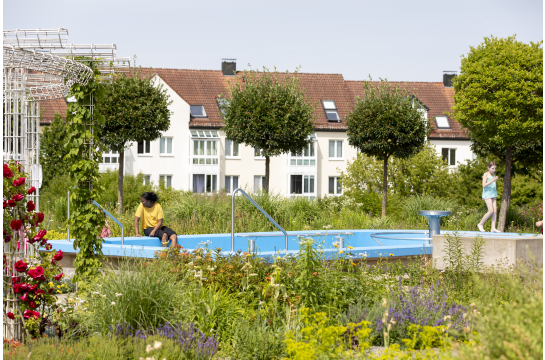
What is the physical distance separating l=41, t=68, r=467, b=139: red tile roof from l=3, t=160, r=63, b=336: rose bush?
32409 mm

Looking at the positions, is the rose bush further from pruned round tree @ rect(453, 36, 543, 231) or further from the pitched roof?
the pitched roof

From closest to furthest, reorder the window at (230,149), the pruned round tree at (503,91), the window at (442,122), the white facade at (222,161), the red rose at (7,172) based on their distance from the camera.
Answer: the red rose at (7,172) < the pruned round tree at (503,91) < the white facade at (222,161) < the window at (230,149) < the window at (442,122)

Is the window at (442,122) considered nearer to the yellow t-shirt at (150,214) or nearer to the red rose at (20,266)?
the yellow t-shirt at (150,214)

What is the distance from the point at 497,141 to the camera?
14906 millimetres

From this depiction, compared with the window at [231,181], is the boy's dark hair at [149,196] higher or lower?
lower

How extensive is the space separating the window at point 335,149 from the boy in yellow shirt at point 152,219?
1192 inches

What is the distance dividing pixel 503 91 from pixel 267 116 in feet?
25.1

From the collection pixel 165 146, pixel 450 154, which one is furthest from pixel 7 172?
pixel 450 154

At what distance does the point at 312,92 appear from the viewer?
4009cm

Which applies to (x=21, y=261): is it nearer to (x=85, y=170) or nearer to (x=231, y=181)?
(x=85, y=170)

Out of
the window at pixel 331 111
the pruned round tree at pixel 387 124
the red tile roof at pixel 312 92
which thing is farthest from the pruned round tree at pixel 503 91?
the window at pixel 331 111

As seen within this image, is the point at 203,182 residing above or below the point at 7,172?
above

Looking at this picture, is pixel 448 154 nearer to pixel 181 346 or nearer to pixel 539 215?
pixel 539 215

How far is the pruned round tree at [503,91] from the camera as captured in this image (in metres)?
14.3
